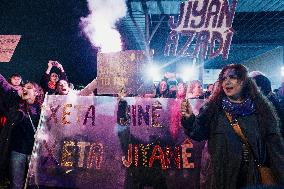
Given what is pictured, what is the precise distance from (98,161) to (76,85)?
649 cm

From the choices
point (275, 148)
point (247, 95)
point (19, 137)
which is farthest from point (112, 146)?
point (275, 148)

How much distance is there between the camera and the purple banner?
4.63 metres

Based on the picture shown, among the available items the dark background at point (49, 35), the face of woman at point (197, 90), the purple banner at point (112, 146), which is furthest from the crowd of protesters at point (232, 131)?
the dark background at point (49, 35)

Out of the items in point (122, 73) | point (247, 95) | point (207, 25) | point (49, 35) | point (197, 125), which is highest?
point (49, 35)

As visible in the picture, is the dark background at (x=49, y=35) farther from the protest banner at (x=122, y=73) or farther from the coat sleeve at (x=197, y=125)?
the coat sleeve at (x=197, y=125)

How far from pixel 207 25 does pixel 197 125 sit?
411 centimetres

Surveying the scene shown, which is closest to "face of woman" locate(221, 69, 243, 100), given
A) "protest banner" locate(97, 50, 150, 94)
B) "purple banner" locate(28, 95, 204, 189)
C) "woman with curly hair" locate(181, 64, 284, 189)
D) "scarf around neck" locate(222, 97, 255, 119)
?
"woman with curly hair" locate(181, 64, 284, 189)

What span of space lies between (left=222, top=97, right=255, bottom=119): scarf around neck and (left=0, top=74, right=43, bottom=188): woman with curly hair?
281 cm

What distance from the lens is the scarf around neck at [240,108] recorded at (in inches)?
135

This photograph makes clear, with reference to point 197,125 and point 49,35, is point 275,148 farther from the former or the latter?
point 49,35

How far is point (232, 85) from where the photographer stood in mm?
3586

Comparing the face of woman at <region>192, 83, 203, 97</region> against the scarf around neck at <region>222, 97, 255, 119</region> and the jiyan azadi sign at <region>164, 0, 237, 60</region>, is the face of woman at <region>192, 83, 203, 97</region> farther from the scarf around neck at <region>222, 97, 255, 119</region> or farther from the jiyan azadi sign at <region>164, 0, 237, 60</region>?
the scarf around neck at <region>222, 97, 255, 119</region>

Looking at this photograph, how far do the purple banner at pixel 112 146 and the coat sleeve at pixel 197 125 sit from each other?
1199mm

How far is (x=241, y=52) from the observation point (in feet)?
73.9
